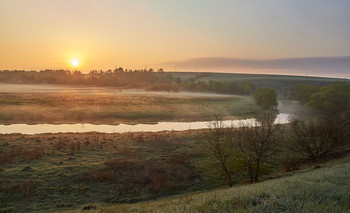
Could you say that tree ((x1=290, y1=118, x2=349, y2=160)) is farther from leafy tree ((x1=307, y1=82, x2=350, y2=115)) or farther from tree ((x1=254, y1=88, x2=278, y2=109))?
tree ((x1=254, y1=88, x2=278, y2=109))

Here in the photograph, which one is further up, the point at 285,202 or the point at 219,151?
the point at 285,202

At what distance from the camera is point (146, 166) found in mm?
30344

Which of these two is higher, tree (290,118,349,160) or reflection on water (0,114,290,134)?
tree (290,118,349,160)

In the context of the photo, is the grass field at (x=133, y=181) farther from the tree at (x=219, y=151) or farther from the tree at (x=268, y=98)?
the tree at (x=268, y=98)

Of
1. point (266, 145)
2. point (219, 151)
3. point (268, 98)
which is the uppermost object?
point (268, 98)

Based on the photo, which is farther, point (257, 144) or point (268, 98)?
point (268, 98)

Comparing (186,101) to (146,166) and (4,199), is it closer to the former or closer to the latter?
(146,166)

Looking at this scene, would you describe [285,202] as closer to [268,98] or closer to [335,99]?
[335,99]

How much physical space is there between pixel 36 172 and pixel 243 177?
21809mm

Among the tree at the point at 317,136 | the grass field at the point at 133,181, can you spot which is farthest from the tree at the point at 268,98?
the grass field at the point at 133,181

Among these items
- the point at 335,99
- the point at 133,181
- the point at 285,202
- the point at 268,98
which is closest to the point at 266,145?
the point at 133,181

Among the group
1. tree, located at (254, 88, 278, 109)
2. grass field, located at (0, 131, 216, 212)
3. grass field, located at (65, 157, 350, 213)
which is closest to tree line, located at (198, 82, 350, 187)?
grass field, located at (0, 131, 216, 212)

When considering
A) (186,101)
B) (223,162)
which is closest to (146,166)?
(223,162)

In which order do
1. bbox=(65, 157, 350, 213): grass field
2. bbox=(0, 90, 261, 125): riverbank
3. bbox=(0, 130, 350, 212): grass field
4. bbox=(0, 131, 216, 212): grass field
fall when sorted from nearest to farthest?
bbox=(65, 157, 350, 213): grass field, bbox=(0, 130, 350, 212): grass field, bbox=(0, 131, 216, 212): grass field, bbox=(0, 90, 261, 125): riverbank
